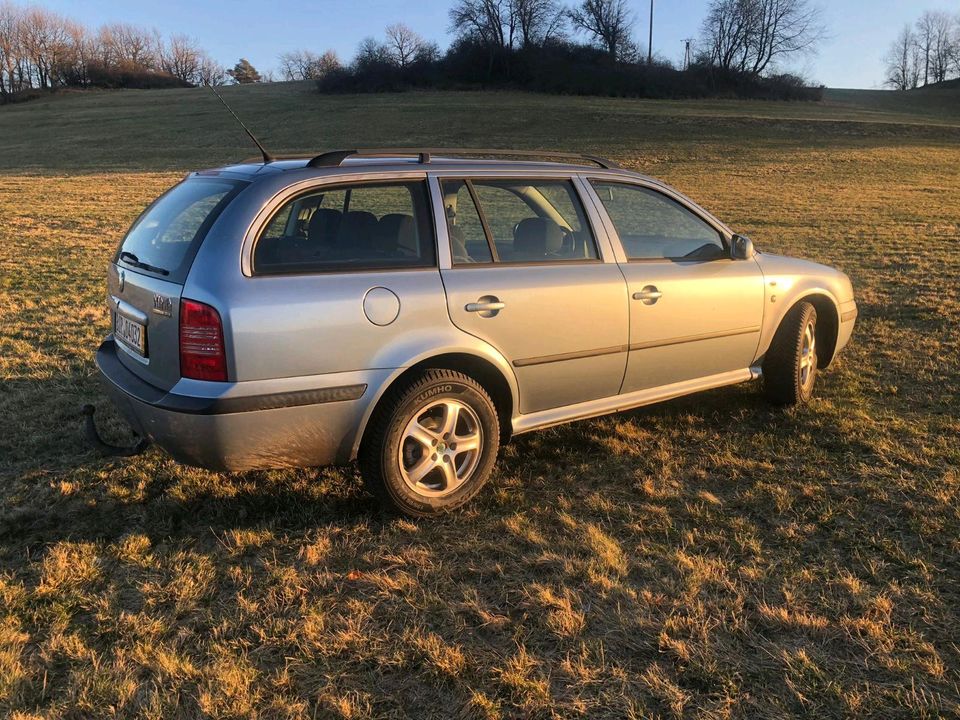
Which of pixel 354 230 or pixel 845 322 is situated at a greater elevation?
pixel 354 230

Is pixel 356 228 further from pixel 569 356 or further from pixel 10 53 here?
pixel 10 53

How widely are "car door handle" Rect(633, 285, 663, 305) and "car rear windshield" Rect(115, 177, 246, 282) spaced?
2.07 meters

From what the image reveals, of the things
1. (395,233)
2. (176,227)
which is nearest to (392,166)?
(395,233)

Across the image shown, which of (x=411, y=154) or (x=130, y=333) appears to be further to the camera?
(x=411, y=154)

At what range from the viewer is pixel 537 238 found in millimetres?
3908

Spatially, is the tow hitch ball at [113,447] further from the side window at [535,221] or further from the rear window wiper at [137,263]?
the side window at [535,221]

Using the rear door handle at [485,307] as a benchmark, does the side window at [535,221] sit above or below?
above

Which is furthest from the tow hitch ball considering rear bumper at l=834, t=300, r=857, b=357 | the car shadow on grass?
rear bumper at l=834, t=300, r=857, b=357

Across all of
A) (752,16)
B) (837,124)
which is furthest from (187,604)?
(752,16)

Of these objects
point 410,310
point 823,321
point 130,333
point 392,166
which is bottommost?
point 823,321

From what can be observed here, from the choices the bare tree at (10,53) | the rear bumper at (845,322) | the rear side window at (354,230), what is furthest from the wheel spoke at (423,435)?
the bare tree at (10,53)

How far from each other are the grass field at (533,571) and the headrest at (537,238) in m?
1.19

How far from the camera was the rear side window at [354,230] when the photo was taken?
3125 mm

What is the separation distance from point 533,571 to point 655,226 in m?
2.50
